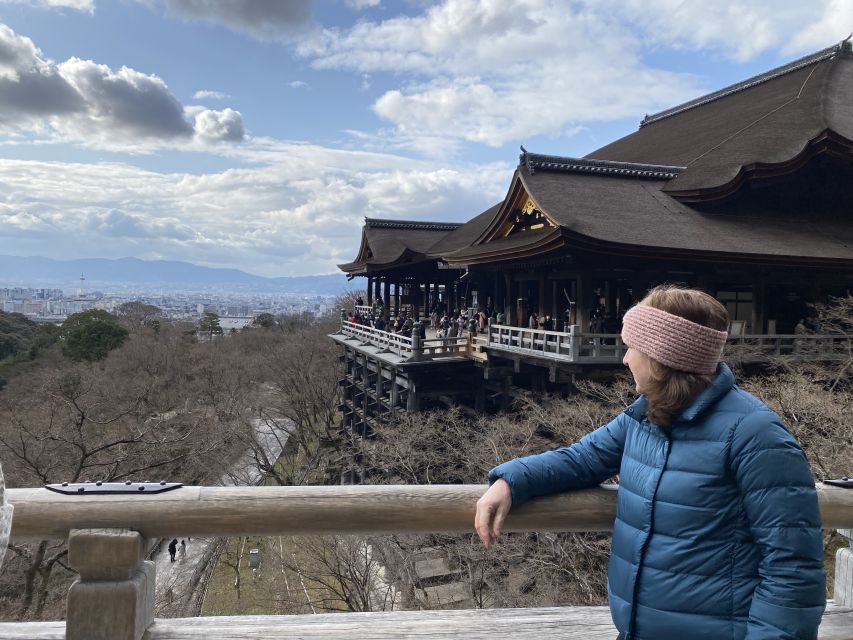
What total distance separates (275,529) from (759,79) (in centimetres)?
2476

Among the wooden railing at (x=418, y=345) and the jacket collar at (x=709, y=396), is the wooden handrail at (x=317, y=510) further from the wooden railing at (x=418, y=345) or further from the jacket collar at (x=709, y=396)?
the wooden railing at (x=418, y=345)

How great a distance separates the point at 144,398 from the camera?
67.9 ft

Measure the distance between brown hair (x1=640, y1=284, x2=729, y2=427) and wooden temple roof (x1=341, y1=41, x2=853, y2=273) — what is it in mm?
9734

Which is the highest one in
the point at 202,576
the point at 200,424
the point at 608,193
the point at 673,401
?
the point at 608,193

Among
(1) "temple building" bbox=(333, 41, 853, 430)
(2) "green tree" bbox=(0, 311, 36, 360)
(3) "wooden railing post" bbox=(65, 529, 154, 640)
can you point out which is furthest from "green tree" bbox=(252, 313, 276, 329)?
(3) "wooden railing post" bbox=(65, 529, 154, 640)

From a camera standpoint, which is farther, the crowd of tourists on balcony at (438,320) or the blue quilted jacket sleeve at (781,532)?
the crowd of tourists on balcony at (438,320)

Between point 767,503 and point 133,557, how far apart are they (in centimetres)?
176

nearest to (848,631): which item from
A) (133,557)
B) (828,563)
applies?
(133,557)

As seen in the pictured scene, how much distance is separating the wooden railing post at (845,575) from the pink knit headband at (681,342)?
4.00 ft

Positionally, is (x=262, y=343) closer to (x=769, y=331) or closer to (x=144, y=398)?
(x=144, y=398)

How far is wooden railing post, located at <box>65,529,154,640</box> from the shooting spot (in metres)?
1.77

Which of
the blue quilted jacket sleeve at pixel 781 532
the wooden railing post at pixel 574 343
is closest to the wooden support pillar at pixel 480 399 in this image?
the wooden railing post at pixel 574 343

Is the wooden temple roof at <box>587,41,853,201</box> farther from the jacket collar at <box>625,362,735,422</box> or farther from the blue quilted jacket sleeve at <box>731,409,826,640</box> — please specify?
the blue quilted jacket sleeve at <box>731,409,826,640</box>

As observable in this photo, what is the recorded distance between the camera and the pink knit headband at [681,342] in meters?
1.52
